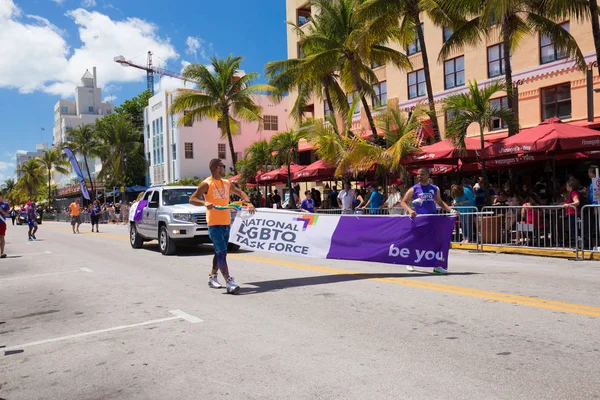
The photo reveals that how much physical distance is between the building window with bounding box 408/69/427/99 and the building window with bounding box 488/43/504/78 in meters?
4.33

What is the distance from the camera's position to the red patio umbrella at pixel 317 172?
2152cm

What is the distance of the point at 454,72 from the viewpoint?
2933 centimetres

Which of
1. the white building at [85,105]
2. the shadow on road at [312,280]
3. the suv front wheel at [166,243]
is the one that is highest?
the white building at [85,105]

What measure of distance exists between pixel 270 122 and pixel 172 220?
150ft

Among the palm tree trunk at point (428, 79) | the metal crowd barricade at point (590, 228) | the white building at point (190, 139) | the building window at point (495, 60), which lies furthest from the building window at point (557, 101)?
the white building at point (190, 139)

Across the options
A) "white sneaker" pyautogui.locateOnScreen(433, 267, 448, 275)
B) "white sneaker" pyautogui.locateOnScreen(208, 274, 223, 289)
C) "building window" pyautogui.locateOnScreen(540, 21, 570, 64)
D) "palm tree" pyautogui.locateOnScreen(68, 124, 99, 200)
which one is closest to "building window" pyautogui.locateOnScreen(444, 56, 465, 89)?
"building window" pyautogui.locateOnScreen(540, 21, 570, 64)

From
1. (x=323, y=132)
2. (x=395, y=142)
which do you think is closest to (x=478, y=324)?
(x=395, y=142)

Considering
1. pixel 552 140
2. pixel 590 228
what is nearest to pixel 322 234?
pixel 590 228

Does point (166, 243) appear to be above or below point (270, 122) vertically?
below

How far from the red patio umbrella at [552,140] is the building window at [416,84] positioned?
17.0m

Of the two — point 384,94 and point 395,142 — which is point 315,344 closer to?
point 395,142

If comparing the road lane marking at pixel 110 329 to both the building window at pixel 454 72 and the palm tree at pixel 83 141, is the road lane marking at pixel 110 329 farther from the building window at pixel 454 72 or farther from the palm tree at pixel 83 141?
the palm tree at pixel 83 141

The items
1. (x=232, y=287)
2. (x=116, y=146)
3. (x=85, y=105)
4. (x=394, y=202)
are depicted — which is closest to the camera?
(x=232, y=287)

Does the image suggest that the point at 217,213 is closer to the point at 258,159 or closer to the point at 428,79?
the point at 428,79
